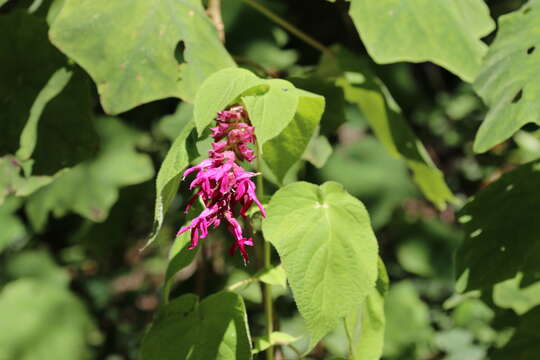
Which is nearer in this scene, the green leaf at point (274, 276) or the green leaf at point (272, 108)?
the green leaf at point (272, 108)

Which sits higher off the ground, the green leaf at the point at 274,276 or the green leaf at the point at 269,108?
the green leaf at the point at 269,108

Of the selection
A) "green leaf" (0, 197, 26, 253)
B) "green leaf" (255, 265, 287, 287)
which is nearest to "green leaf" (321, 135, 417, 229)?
"green leaf" (0, 197, 26, 253)

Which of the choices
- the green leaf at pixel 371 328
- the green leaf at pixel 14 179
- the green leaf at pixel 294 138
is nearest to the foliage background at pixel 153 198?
the green leaf at pixel 14 179

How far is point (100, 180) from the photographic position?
67.6 inches

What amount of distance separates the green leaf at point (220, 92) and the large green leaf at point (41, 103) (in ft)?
1.72

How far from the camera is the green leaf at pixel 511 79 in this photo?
3.31ft

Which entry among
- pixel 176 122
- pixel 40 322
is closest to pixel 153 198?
pixel 176 122

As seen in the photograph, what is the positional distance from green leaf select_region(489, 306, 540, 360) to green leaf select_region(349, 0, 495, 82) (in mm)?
414

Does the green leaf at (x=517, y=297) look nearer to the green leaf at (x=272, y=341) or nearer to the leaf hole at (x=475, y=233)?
the leaf hole at (x=475, y=233)

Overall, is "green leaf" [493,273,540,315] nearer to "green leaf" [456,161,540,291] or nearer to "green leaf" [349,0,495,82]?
"green leaf" [456,161,540,291]

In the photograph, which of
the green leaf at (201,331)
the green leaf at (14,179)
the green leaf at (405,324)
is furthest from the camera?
the green leaf at (405,324)

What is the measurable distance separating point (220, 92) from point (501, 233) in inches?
23.4

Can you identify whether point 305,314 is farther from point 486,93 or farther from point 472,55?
point 472,55

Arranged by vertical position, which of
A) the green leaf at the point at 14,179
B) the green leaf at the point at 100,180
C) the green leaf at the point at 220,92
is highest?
the green leaf at the point at 220,92
